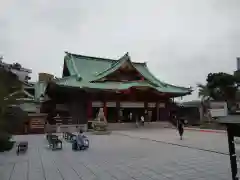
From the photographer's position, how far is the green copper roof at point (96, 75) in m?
28.0

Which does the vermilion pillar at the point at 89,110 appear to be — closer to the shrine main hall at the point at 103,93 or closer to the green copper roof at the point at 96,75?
the shrine main hall at the point at 103,93

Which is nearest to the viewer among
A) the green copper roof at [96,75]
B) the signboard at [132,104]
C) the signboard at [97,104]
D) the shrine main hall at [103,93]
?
the shrine main hall at [103,93]

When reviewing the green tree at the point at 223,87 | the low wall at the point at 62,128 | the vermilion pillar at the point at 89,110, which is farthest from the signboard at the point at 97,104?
the green tree at the point at 223,87

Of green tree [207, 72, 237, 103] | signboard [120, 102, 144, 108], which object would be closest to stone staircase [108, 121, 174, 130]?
signboard [120, 102, 144, 108]

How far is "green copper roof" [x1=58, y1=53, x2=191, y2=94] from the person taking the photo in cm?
2798

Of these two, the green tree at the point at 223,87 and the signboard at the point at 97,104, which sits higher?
the green tree at the point at 223,87

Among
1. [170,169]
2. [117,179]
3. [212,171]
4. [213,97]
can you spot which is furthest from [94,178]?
[213,97]

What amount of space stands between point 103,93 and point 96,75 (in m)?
4.04

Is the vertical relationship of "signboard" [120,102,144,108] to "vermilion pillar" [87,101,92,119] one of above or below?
above

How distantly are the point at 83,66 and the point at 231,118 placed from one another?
29491mm

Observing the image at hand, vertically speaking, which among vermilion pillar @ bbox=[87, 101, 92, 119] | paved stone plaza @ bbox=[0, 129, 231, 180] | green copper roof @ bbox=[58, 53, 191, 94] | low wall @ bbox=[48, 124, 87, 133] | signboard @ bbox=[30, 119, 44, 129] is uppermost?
green copper roof @ bbox=[58, 53, 191, 94]

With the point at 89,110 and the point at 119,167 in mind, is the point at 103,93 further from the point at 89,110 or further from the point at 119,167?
the point at 119,167

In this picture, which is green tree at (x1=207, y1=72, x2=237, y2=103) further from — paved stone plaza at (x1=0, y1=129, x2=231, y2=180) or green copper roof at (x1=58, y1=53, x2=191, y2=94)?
paved stone plaza at (x1=0, y1=129, x2=231, y2=180)

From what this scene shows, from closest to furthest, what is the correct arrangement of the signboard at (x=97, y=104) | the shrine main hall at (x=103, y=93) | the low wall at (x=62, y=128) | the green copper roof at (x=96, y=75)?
the low wall at (x=62, y=128) < the shrine main hall at (x=103, y=93) < the green copper roof at (x=96, y=75) < the signboard at (x=97, y=104)
